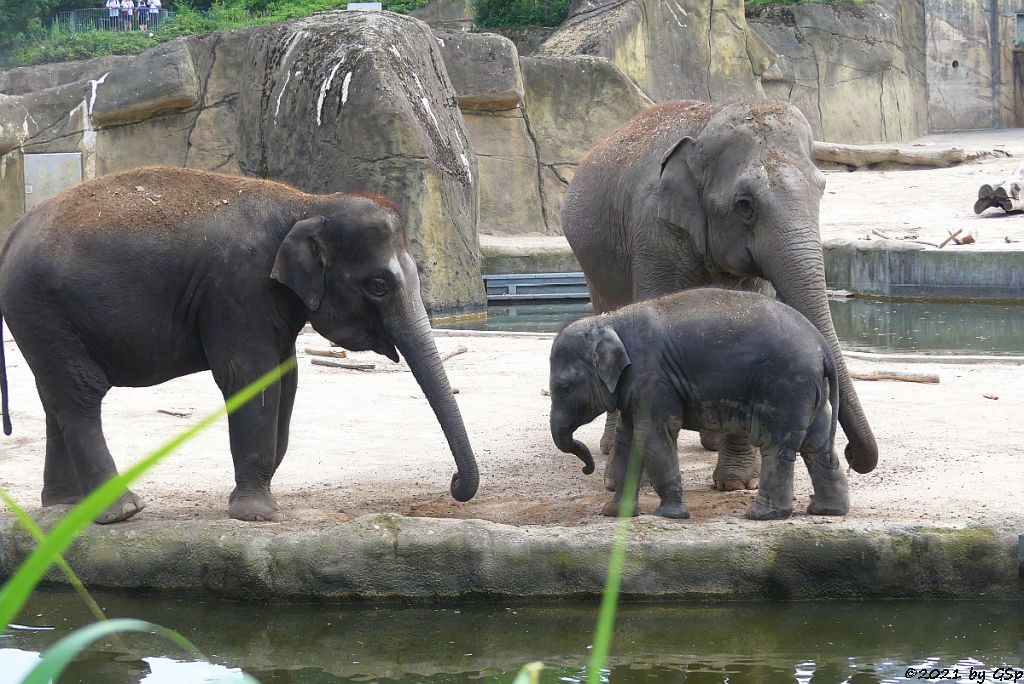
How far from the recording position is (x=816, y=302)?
16.6ft

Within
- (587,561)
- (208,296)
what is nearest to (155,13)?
(208,296)

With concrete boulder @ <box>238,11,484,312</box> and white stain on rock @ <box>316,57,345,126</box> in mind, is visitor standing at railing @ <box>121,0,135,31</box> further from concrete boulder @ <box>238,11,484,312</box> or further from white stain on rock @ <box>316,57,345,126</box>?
white stain on rock @ <box>316,57,345,126</box>

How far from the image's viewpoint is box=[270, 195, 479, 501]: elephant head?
16.0 ft

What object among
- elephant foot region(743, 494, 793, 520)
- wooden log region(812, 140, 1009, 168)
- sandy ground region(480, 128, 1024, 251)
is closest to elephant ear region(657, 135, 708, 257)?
elephant foot region(743, 494, 793, 520)

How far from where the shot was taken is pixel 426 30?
12.8 metres

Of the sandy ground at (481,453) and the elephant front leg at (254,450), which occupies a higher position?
the elephant front leg at (254,450)

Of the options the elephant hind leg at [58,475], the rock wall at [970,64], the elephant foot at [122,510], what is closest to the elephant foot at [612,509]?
the elephant foot at [122,510]

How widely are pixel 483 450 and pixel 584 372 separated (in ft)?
5.64

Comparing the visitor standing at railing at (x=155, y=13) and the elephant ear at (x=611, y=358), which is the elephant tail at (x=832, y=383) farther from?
the visitor standing at railing at (x=155, y=13)

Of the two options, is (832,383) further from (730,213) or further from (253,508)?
(253,508)

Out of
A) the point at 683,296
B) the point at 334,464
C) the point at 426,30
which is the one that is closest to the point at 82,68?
the point at 426,30

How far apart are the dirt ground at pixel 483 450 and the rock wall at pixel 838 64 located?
16.2 m

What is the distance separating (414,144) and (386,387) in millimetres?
4006

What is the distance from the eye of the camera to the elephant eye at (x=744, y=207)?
5191mm
